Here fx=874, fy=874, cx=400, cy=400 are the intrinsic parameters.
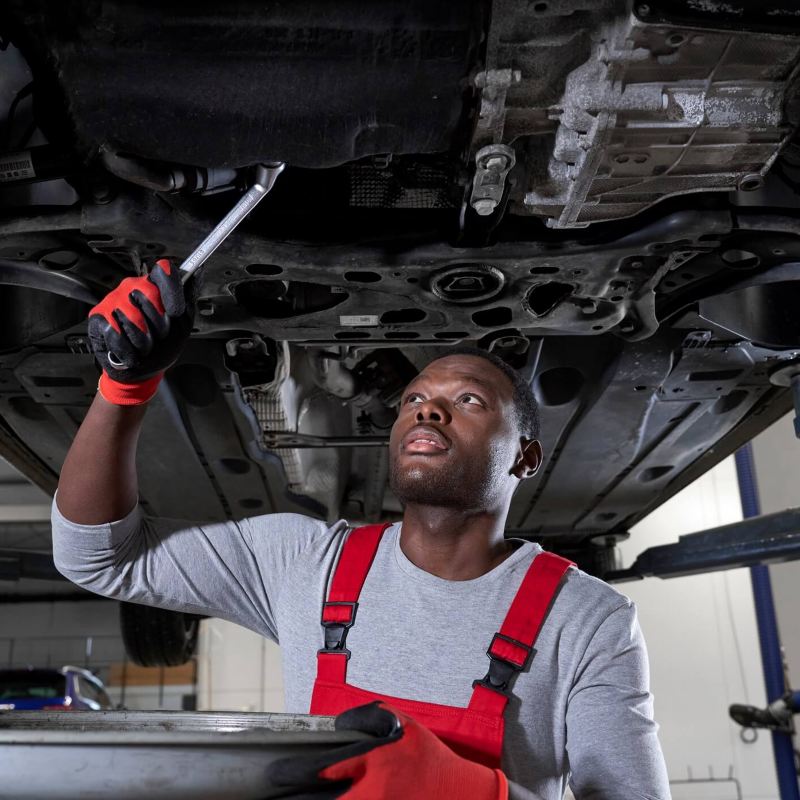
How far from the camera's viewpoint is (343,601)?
4.88 feet

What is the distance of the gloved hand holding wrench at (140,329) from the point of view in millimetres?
1329

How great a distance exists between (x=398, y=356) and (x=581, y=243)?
88cm

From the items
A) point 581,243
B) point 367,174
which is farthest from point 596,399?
point 367,174

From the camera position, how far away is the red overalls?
1.32 meters

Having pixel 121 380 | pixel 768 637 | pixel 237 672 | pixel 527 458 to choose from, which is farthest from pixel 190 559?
pixel 237 672

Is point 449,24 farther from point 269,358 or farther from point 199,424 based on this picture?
point 199,424

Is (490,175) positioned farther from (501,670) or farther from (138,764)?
(138,764)

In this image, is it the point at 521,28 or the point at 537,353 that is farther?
the point at 537,353

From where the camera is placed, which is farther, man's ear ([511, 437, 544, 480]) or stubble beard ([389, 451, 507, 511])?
man's ear ([511, 437, 544, 480])

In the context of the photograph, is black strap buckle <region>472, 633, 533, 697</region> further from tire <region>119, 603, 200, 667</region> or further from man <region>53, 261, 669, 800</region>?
tire <region>119, 603, 200, 667</region>

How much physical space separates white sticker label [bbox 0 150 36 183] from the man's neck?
0.89 metres

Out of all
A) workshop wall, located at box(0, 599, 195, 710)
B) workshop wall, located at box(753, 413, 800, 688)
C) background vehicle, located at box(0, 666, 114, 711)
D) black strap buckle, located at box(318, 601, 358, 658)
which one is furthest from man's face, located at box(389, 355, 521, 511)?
workshop wall, located at box(0, 599, 195, 710)

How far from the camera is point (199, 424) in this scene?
8.65ft

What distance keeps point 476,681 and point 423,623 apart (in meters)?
0.15
